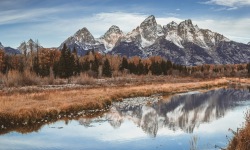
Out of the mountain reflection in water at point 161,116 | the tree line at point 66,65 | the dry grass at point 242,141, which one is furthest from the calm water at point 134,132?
the tree line at point 66,65

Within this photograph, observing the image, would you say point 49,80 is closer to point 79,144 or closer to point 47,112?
point 47,112

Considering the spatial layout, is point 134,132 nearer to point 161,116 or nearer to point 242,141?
point 161,116

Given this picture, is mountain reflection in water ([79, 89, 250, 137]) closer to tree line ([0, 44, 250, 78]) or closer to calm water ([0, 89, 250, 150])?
calm water ([0, 89, 250, 150])

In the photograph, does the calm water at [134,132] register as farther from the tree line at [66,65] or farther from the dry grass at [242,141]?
the tree line at [66,65]

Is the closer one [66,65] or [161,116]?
[161,116]

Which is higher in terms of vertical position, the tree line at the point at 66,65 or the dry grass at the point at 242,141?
the tree line at the point at 66,65

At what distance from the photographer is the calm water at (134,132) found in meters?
20.2

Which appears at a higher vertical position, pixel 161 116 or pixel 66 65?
pixel 66 65

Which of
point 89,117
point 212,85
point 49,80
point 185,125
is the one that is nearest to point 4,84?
point 49,80

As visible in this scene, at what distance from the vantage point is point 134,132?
24297 millimetres

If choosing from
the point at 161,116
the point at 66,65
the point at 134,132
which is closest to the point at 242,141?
the point at 134,132

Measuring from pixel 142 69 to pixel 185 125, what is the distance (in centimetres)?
11027

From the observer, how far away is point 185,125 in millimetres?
27906

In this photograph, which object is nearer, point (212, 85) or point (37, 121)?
point (37, 121)
